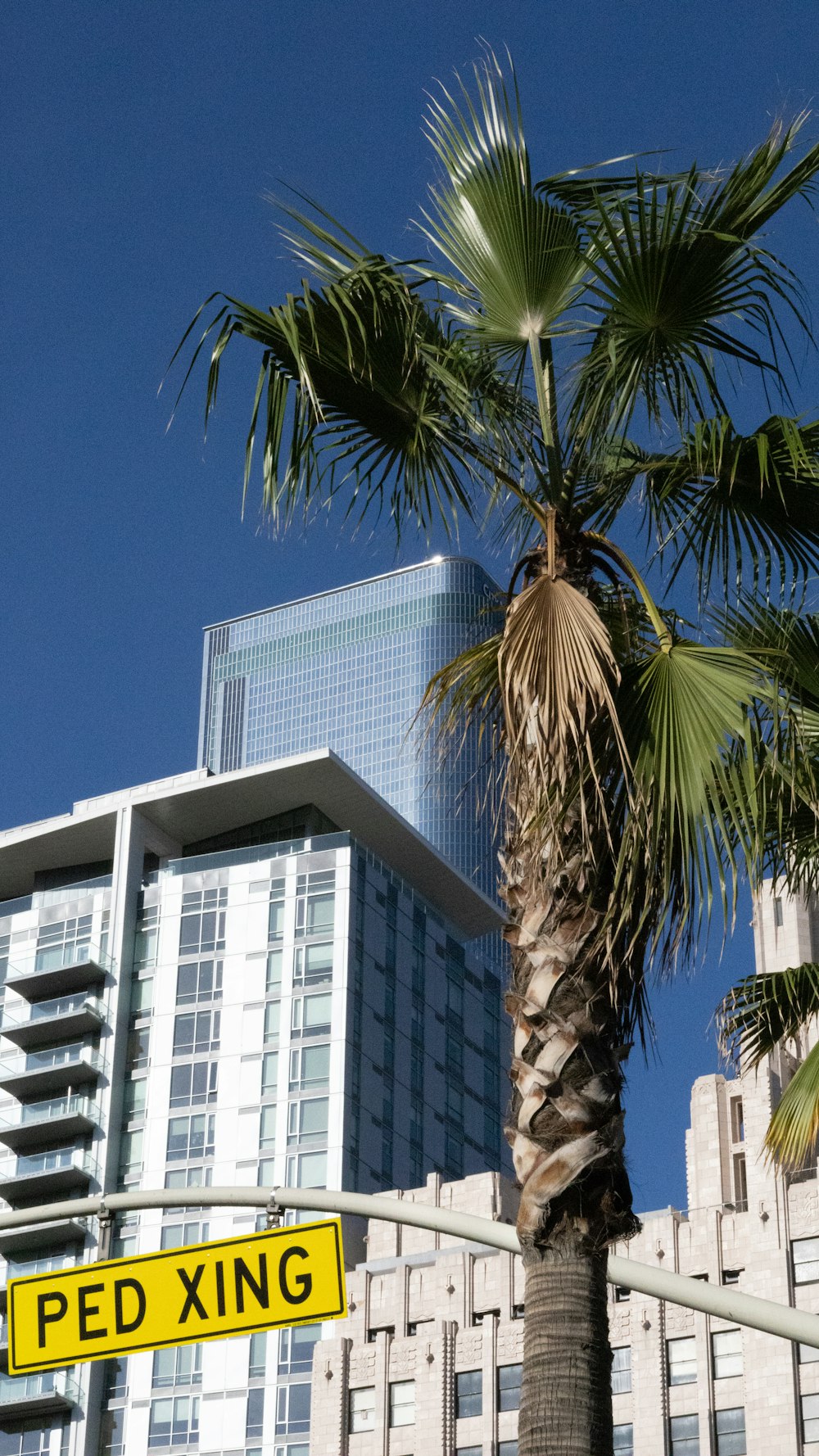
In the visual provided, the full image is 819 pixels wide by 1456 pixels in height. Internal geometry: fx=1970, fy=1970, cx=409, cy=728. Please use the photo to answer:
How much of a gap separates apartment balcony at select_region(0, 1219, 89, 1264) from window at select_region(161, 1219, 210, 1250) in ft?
12.6

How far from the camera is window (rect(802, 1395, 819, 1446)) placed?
5953cm

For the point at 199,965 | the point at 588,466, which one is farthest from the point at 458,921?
the point at 588,466

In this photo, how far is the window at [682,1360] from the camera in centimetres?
6253

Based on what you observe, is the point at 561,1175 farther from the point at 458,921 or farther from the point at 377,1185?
the point at 458,921

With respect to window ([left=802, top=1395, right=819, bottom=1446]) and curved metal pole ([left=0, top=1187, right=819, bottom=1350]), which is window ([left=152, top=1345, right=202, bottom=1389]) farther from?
curved metal pole ([left=0, top=1187, right=819, bottom=1350])

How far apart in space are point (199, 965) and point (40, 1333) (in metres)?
84.6

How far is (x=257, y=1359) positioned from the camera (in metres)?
81.8

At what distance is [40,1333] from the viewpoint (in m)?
11.3

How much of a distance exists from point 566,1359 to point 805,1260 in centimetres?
5607

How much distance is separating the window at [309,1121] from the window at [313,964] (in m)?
5.82

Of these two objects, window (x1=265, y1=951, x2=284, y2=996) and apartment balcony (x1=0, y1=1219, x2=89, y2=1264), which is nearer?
apartment balcony (x1=0, y1=1219, x2=89, y2=1264)

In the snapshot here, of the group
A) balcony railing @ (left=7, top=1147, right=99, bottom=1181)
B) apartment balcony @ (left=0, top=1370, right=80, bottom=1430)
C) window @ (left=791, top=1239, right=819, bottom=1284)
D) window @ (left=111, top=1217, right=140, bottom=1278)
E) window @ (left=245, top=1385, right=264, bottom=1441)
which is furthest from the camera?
balcony railing @ (left=7, top=1147, right=99, bottom=1181)

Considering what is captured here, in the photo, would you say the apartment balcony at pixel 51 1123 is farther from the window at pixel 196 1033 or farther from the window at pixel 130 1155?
the window at pixel 196 1033

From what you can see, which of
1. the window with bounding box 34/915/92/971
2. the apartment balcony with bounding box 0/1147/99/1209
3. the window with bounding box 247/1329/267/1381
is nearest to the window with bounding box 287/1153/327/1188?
the window with bounding box 247/1329/267/1381
